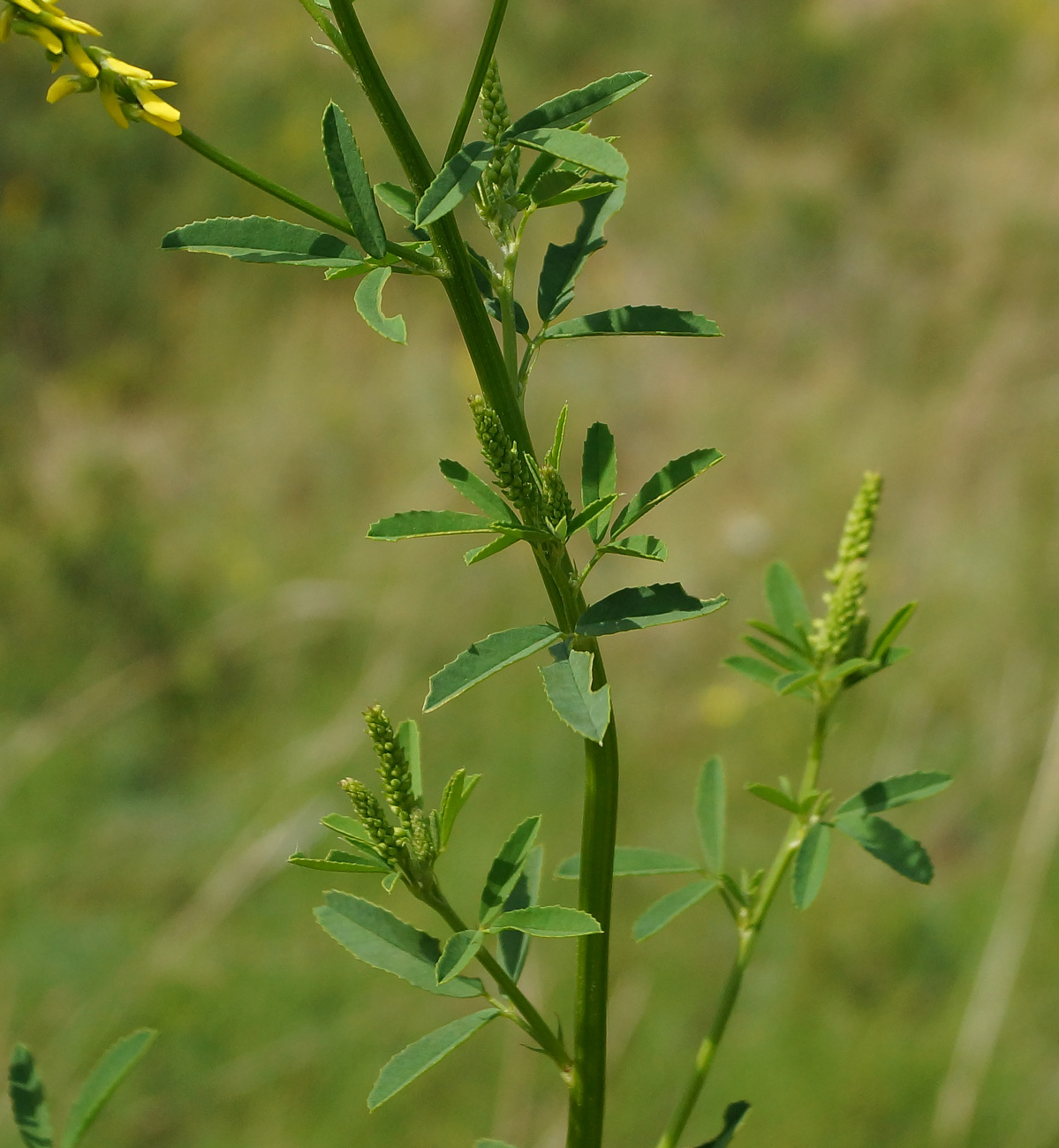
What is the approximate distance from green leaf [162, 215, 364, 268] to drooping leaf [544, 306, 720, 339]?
0.51ft

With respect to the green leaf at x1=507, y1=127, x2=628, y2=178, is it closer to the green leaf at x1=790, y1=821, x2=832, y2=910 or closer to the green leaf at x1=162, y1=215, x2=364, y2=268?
the green leaf at x1=162, y1=215, x2=364, y2=268

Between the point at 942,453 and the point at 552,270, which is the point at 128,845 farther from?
the point at 942,453

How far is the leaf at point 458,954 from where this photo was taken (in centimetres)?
73

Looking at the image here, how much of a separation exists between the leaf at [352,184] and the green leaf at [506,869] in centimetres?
43

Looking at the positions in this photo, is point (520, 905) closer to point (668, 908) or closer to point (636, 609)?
point (668, 908)

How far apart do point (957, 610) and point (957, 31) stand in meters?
4.70

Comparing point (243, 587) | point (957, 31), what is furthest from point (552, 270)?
point (957, 31)

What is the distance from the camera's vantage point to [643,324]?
72cm

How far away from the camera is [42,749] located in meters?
3.90

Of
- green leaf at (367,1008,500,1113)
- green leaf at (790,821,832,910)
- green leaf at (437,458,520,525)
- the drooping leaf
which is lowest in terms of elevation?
green leaf at (367,1008,500,1113)

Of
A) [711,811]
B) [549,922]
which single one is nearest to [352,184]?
[549,922]

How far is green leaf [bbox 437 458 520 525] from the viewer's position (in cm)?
72

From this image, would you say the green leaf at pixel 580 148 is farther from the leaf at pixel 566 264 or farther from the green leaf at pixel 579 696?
the green leaf at pixel 579 696

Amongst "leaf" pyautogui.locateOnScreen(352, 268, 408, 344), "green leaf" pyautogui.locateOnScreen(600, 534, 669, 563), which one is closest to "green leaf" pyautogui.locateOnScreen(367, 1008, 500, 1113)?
"green leaf" pyautogui.locateOnScreen(600, 534, 669, 563)
